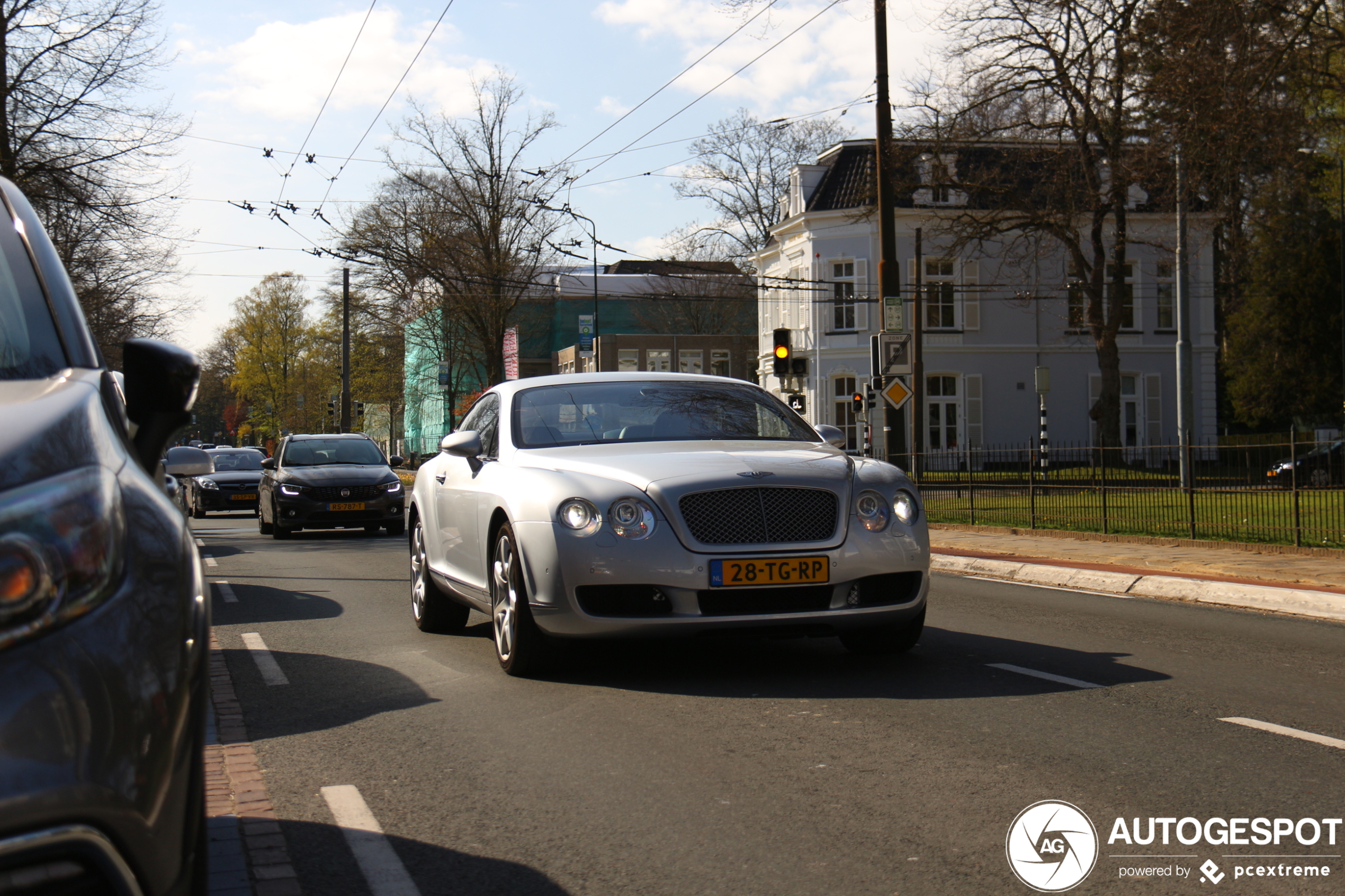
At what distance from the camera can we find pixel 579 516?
6.55 metres

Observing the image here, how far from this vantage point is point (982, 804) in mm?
4438

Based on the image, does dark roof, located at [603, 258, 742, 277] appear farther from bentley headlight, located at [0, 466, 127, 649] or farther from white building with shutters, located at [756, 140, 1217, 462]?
bentley headlight, located at [0, 466, 127, 649]

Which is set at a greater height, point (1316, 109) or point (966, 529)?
point (1316, 109)

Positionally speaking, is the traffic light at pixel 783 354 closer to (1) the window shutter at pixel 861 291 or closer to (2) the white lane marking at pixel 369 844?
(2) the white lane marking at pixel 369 844

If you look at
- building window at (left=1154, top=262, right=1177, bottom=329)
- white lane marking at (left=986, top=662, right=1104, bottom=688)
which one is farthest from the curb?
building window at (left=1154, top=262, right=1177, bottom=329)

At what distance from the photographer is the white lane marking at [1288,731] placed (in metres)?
5.36

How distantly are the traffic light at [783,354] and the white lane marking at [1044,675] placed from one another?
16153 mm

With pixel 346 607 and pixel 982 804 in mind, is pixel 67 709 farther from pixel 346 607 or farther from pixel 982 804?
pixel 346 607

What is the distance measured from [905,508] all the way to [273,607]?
6072mm

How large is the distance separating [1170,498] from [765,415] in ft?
31.6

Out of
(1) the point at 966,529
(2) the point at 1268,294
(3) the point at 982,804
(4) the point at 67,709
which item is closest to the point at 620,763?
(3) the point at 982,804

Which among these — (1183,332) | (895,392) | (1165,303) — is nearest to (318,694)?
(895,392)

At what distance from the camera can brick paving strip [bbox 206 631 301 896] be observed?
3789 mm

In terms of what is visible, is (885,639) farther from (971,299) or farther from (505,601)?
(971,299)
